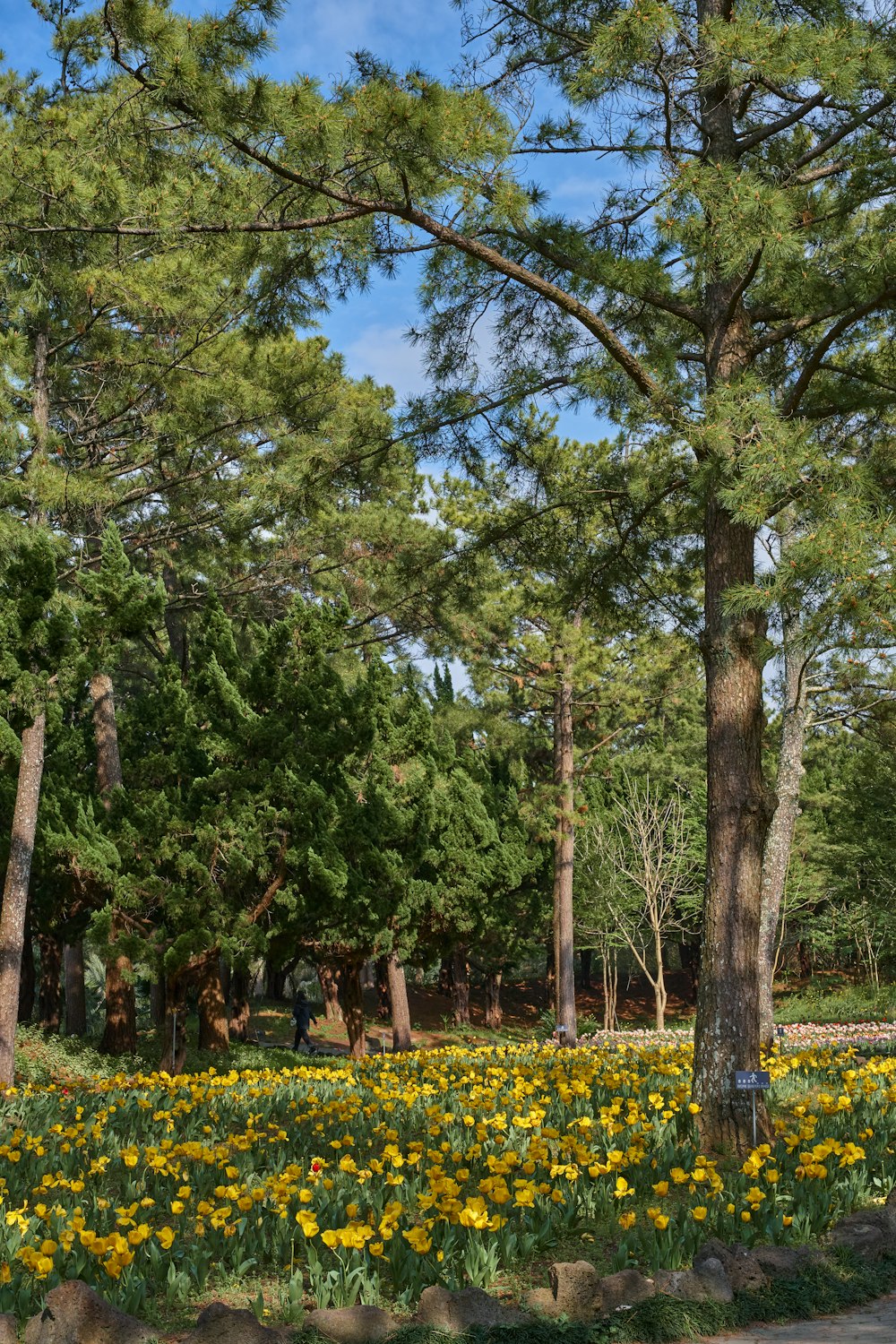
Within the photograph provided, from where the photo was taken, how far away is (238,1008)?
64.8ft

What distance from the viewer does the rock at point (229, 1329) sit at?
3.29 meters

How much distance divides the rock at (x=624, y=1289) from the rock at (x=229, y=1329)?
46.1 inches

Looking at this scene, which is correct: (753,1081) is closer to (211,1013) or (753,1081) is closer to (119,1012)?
(211,1013)

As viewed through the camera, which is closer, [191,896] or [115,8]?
[115,8]

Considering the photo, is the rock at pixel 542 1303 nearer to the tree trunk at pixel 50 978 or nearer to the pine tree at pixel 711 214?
the pine tree at pixel 711 214

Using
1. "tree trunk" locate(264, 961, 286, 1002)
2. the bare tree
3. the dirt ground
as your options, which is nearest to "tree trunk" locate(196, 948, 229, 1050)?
the dirt ground

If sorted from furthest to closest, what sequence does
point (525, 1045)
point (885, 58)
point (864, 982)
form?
point (864, 982)
point (525, 1045)
point (885, 58)

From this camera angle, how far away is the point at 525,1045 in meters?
12.0

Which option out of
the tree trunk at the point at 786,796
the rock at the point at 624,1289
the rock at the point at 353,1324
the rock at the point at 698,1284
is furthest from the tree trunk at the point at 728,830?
the tree trunk at the point at 786,796

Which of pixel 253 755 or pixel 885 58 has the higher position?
pixel 885 58

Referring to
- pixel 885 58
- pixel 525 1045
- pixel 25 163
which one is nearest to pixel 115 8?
pixel 25 163

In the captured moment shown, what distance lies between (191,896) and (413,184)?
30.5 ft

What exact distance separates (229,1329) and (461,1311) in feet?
2.51

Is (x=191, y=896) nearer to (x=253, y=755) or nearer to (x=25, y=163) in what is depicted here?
(x=253, y=755)
